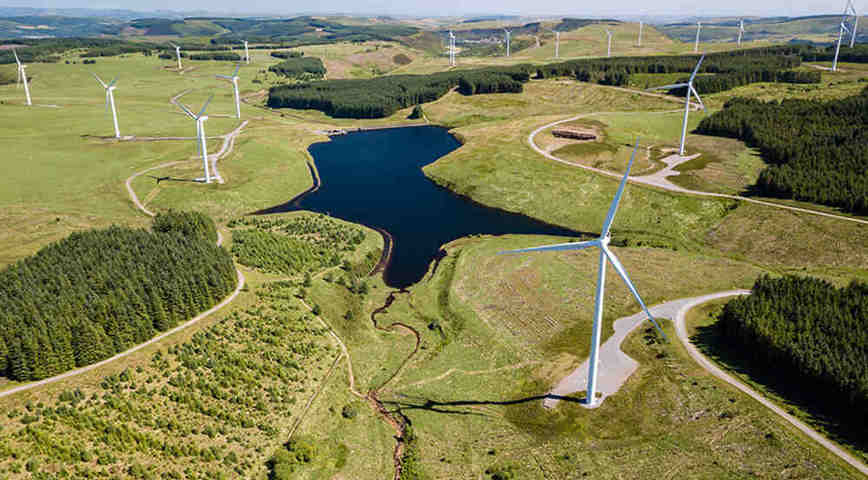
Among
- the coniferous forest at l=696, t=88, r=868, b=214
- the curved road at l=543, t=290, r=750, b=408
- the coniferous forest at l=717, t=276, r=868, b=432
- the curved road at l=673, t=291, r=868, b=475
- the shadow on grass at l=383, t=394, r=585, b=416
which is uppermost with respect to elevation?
the coniferous forest at l=696, t=88, r=868, b=214

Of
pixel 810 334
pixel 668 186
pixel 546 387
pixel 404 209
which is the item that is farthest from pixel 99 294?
pixel 668 186

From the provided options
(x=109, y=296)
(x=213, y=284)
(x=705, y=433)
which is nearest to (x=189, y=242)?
(x=213, y=284)

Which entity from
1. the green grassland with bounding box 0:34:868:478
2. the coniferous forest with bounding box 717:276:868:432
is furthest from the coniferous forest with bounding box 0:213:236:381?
the coniferous forest with bounding box 717:276:868:432

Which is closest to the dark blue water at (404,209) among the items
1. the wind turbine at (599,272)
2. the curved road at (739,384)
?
the curved road at (739,384)

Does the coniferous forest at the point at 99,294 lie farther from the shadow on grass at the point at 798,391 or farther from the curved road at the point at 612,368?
the shadow on grass at the point at 798,391

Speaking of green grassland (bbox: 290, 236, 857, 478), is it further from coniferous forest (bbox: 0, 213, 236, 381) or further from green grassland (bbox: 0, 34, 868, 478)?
coniferous forest (bbox: 0, 213, 236, 381)

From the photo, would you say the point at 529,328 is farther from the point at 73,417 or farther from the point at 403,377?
the point at 73,417
